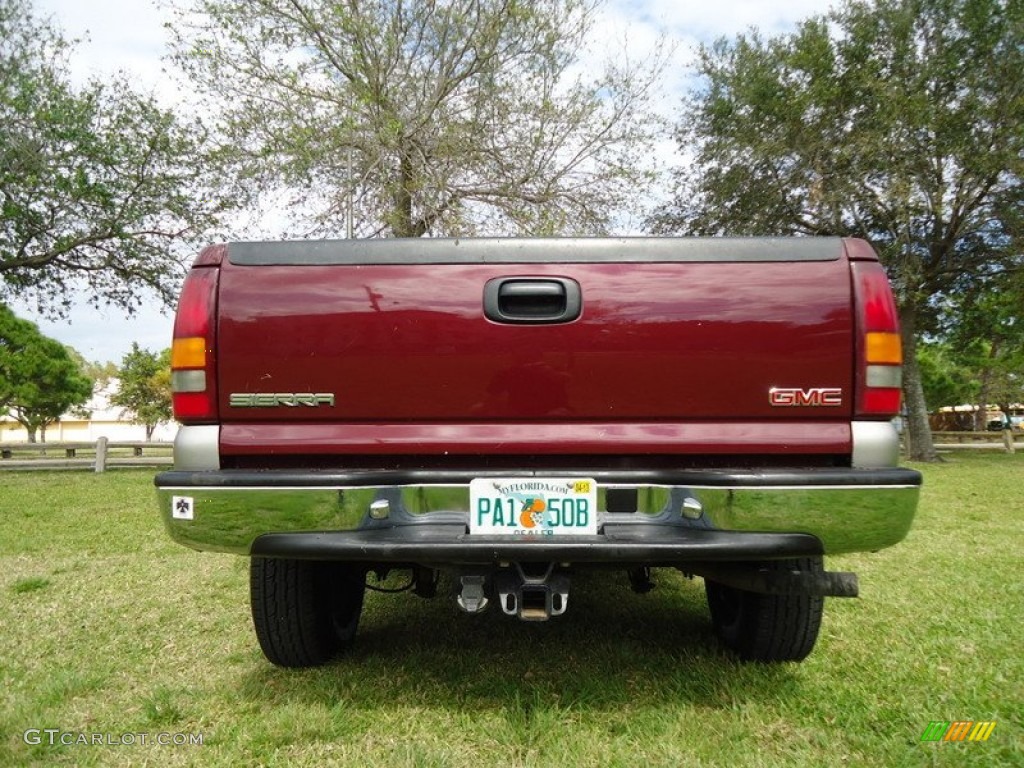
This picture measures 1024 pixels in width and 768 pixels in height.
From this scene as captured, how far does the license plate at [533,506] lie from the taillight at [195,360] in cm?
86

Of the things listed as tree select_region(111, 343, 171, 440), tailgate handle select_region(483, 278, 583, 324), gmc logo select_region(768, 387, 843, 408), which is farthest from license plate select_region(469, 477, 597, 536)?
tree select_region(111, 343, 171, 440)

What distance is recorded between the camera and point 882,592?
4164 millimetres

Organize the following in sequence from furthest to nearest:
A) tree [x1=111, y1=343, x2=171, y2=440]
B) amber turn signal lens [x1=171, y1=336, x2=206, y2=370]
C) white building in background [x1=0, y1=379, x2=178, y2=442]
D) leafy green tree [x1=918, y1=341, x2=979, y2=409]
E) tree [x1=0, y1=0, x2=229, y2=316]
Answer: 1. white building in background [x1=0, y1=379, x2=178, y2=442]
2. tree [x1=111, y1=343, x2=171, y2=440]
3. leafy green tree [x1=918, y1=341, x2=979, y2=409]
4. tree [x1=0, y1=0, x2=229, y2=316]
5. amber turn signal lens [x1=171, y1=336, x2=206, y2=370]

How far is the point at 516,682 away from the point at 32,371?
32546 mm

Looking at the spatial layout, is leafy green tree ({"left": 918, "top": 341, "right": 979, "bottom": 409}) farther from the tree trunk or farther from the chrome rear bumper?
the chrome rear bumper

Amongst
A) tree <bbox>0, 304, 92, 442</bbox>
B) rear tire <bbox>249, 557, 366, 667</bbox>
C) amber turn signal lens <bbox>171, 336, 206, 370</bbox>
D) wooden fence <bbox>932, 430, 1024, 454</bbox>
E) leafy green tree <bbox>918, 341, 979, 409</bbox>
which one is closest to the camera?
amber turn signal lens <bbox>171, 336, 206, 370</bbox>

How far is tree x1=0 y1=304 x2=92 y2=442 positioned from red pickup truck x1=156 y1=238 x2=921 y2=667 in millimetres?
30522

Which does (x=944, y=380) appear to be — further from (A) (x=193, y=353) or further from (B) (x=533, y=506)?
(A) (x=193, y=353)

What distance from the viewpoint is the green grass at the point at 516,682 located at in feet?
7.37

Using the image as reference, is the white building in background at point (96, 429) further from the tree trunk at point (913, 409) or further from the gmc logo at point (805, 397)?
the gmc logo at point (805, 397)

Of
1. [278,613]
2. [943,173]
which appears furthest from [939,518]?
[943,173]

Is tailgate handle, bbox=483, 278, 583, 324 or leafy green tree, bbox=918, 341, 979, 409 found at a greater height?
leafy green tree, bbox=918, 341, 979, 409

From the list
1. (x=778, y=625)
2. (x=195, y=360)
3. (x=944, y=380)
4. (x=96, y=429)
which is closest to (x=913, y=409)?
(x=778, y=625)

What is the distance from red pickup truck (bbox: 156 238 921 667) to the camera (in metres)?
2.20
